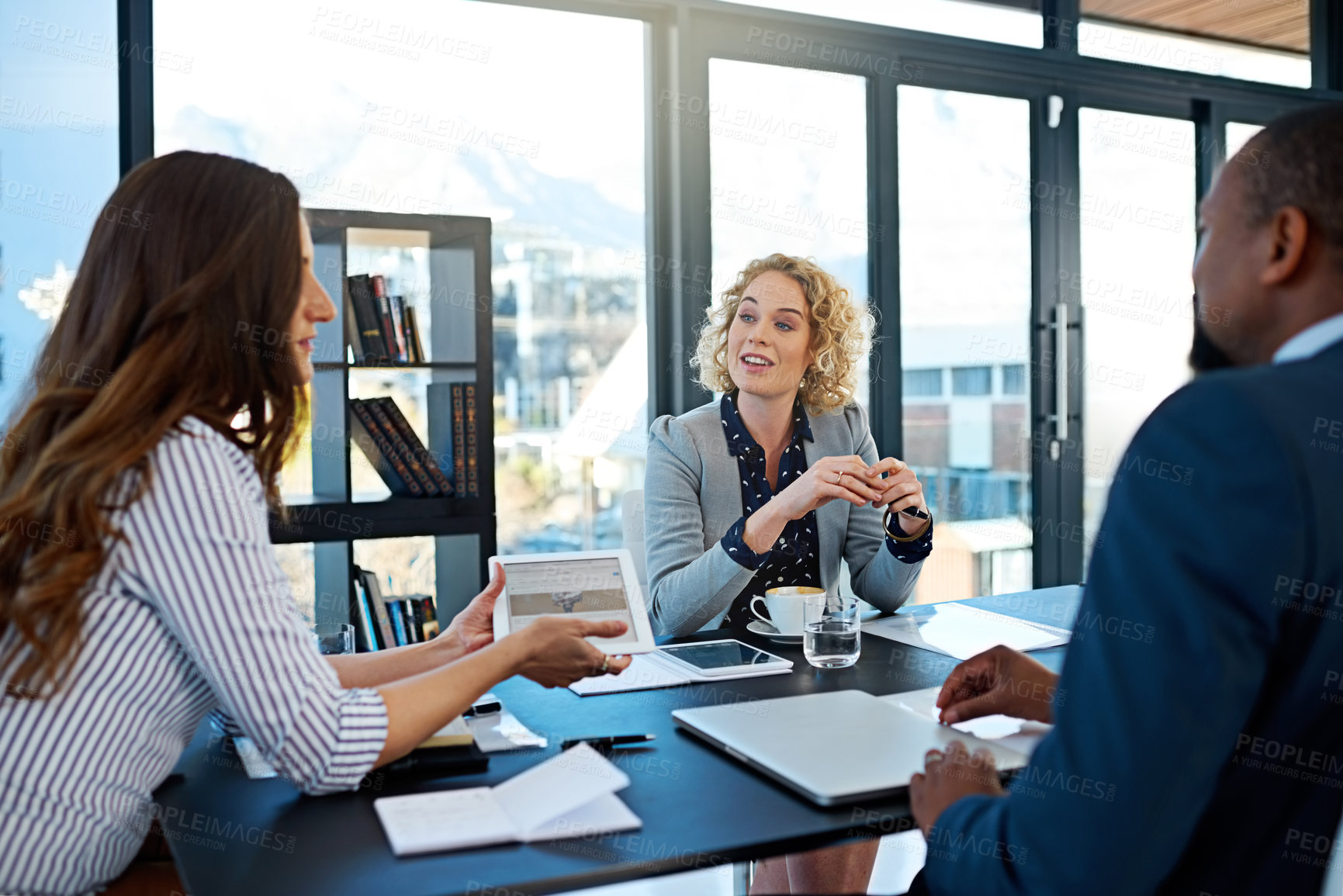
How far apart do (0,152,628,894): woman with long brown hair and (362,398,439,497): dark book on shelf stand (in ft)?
5.16

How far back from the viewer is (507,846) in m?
1.05

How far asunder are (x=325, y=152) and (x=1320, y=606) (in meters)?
2.96

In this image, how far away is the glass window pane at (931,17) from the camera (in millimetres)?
3729

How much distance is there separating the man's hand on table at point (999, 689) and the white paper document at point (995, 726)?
0.05 ft

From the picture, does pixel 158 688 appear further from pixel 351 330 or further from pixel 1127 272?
pixel 1127 272

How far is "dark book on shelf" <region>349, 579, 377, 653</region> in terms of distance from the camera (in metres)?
2.83

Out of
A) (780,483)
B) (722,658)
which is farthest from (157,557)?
(780,483)

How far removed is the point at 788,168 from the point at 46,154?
2.24 meters

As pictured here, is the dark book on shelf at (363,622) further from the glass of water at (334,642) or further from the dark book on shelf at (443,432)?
the glass of water at (334,642)

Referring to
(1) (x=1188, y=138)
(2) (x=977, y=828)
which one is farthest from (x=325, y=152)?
(1) (x=1188, y=138)

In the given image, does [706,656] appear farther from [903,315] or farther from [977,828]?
[903,315]

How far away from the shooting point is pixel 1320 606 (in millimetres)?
872

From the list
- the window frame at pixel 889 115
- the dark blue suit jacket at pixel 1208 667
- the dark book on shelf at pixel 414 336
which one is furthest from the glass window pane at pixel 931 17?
the dark blue suit jacket at pixel 1208 667

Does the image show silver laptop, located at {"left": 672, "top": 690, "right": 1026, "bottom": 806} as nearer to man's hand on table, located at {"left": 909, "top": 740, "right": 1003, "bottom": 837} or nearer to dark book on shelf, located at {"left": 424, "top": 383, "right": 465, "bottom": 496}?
man's hand on table, located at {"left": 909, "top": 740, "right": 1003, "bottom": 837}
